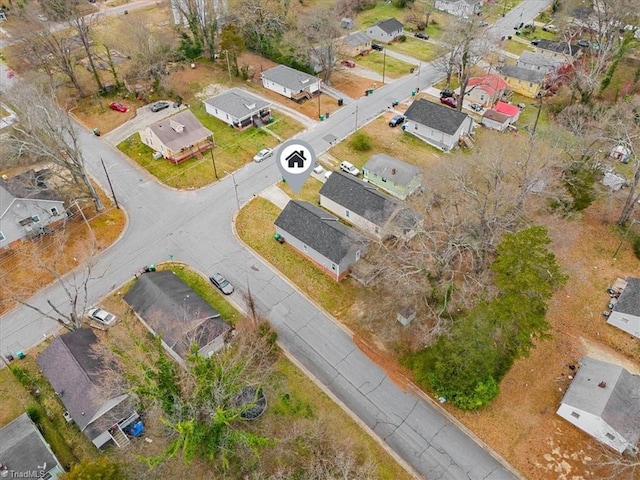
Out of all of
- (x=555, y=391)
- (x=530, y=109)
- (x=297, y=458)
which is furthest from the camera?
(x=530, y=109)

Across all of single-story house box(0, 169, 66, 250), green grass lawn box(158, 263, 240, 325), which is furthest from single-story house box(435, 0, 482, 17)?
single-story house box(0, 169, 66, 250)

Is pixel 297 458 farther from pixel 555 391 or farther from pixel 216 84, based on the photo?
pixel 216 84

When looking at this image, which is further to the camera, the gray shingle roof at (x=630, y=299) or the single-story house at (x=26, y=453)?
the gray shingle roof at (x=630, y=299)

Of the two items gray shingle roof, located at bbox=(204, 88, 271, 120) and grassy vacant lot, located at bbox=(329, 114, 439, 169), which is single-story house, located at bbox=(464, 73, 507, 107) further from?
gray shingle roof, located at bbox=(204, 88, 271, 120)

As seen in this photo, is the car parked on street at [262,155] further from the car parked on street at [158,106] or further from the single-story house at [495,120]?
the single-story house at [495,120]

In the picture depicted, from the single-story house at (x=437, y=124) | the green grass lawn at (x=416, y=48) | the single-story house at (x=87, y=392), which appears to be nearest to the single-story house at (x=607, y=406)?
the single-story house at (x=87, y=392)

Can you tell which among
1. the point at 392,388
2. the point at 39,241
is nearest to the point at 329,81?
the point at 39,241

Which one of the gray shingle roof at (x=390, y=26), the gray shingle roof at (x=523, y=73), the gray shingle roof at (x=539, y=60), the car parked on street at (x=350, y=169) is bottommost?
the car parked on street at (x=350, y=169)

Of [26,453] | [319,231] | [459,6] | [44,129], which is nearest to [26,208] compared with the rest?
[44,129]
